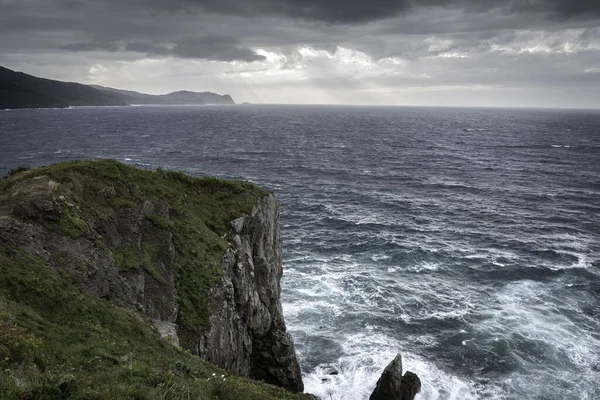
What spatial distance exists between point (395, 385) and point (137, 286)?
21.3 meters

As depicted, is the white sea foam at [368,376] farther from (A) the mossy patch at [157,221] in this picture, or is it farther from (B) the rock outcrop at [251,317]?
(A) the mossy patch at [157,221]

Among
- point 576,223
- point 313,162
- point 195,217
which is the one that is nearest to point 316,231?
point 195,217

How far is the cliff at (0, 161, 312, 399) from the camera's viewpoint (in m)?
16.3

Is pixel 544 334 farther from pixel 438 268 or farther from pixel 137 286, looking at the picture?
pixel 137 286

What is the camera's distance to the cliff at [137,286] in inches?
643

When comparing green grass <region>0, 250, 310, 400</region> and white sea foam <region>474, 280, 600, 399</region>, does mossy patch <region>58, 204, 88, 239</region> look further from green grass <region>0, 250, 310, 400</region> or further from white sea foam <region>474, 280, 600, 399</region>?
white sea foam <region>474, 280, 600, 399</region>

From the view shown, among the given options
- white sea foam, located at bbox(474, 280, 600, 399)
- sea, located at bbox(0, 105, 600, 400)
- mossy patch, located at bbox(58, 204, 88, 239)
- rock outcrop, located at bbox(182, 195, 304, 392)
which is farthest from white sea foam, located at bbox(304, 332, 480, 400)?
mossy patch, located at bbox(58, 204, 88, 239)

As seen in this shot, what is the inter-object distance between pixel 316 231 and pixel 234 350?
1532 inches

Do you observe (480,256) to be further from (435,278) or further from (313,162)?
(313,162)

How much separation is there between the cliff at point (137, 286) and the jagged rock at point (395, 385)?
672 centimetres

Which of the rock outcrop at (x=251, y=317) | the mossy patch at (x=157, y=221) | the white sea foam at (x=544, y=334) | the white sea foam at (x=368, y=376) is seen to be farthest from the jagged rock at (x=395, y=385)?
the mossy patch at (x=157, y=221)

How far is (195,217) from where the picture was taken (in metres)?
34.9

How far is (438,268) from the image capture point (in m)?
55.3

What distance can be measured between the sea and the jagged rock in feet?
6.34
